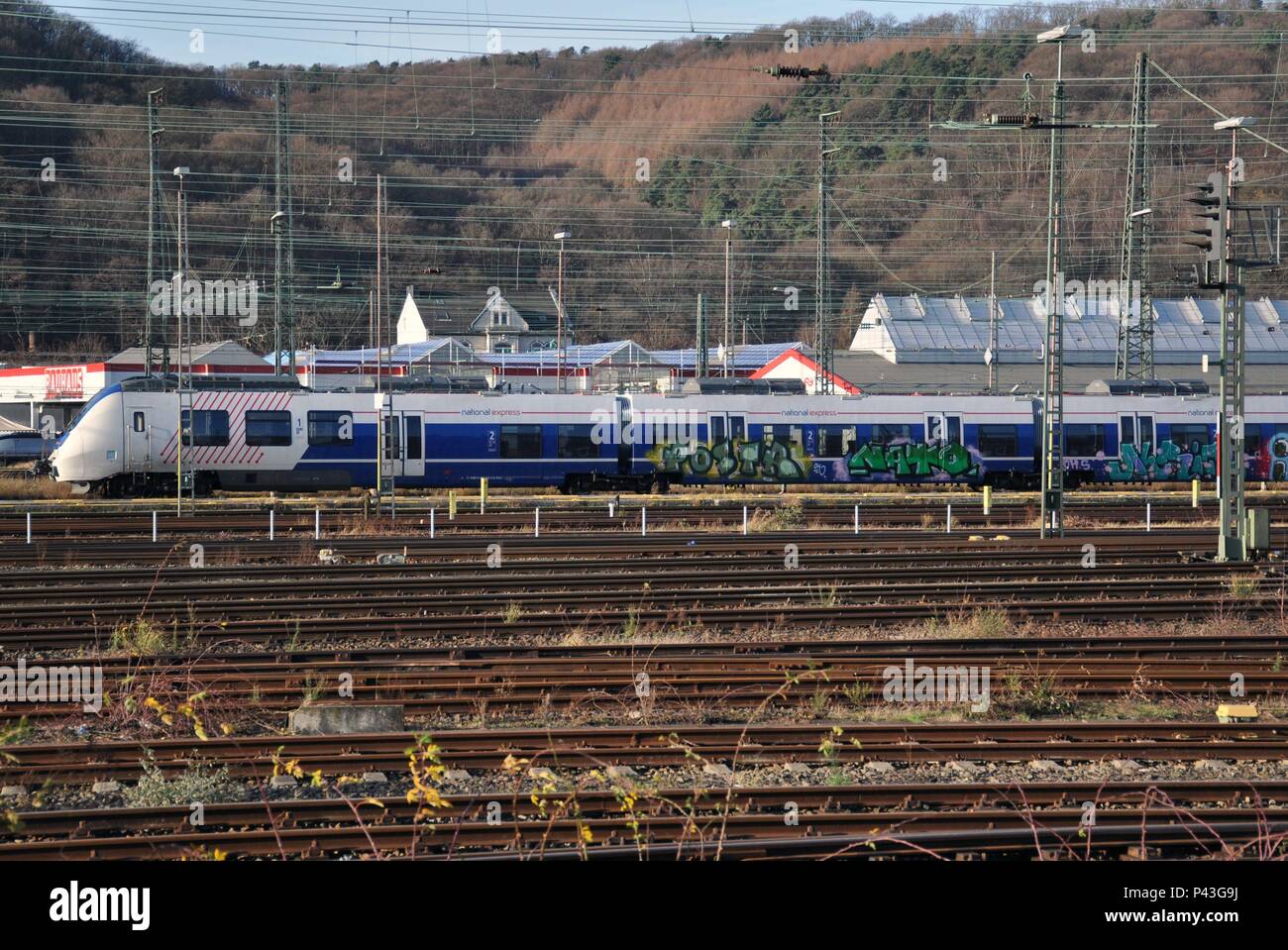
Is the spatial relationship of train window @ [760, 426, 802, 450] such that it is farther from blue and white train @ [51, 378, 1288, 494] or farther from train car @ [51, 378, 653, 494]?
train car @ [51, 378, 653, 494]

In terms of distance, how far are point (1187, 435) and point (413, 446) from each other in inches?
841

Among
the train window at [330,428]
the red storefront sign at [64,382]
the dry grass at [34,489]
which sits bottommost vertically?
the dry grass at [34,489]

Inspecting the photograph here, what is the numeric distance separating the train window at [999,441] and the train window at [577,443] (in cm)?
1060

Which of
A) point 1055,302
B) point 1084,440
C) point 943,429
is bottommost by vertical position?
point 1084,440

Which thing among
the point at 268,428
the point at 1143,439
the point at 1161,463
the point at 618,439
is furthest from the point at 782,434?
the point at 268,428

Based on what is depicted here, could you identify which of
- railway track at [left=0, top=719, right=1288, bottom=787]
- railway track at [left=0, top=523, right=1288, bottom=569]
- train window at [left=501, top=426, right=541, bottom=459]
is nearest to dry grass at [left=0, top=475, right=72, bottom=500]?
railway track at [left=0, top=523, right=1288, bottom=569]

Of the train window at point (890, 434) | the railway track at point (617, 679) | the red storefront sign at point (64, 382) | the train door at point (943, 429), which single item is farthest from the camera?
the red storefront sign at point (64, 382)

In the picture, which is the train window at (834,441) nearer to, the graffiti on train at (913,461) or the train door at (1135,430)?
the graffiti on train at (913,461)

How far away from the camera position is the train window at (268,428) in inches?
1222

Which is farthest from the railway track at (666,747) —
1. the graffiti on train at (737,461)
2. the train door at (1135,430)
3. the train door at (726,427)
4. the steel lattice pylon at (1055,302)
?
the train door at (1135,430)

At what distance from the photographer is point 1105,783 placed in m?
9.52

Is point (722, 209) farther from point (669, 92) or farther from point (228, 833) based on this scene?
point (228, 833)

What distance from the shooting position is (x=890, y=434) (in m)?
34.5

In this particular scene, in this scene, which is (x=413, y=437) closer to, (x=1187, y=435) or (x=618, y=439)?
(x=618, y=439)
